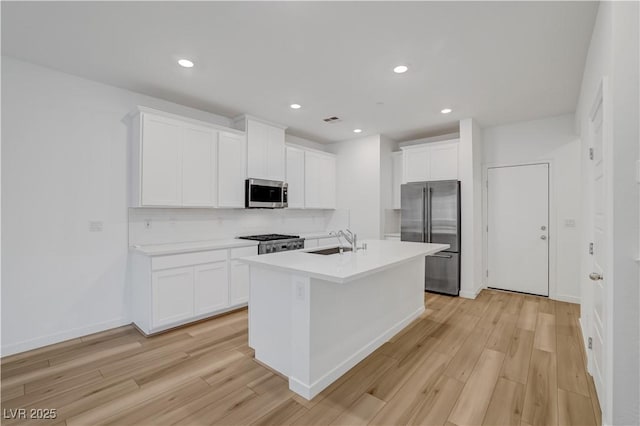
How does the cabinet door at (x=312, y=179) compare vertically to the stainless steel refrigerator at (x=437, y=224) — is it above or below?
above

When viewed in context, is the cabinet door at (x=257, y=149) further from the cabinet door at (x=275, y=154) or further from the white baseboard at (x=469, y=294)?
the white baseboard at (x=469, y=294)

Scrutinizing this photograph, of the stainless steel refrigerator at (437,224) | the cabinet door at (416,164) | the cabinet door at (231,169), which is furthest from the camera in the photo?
the cabinet door at (416,164)

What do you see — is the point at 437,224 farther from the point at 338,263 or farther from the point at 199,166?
the point at 199,166

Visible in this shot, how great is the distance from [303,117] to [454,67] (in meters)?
2.22

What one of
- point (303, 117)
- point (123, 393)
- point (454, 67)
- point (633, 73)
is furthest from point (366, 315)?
point (303, 117)

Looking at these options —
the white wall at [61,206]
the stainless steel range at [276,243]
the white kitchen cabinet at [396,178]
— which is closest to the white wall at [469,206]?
the white kitchen cabinet at [396,178]

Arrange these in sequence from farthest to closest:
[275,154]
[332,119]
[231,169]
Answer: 1. [275,154]
2. [332,119]
3. [231,169]

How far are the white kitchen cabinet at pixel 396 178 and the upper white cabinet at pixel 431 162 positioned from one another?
353 millimetres

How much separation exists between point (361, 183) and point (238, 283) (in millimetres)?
2956

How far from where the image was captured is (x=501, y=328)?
10.8ft

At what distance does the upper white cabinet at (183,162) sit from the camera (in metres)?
3.30

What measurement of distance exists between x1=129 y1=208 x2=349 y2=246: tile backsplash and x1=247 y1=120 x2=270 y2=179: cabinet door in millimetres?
655

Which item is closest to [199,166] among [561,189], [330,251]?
[330,251]

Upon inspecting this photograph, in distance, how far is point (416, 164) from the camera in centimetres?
515
